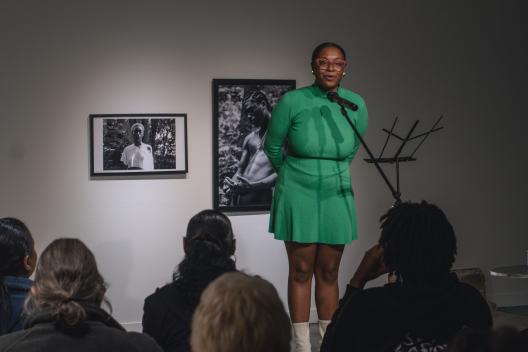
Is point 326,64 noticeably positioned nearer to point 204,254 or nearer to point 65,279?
point 204,254

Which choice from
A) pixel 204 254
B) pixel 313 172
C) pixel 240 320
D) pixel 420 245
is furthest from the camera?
pixel 313 172

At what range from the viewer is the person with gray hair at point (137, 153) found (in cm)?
446

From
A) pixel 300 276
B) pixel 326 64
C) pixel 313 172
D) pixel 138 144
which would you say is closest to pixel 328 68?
pixel 326 64

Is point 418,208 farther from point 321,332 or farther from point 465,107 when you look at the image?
point 465,107

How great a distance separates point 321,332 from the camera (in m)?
3.27

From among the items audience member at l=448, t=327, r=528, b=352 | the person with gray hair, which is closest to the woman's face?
the person with gray hair

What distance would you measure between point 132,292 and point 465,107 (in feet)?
8.84

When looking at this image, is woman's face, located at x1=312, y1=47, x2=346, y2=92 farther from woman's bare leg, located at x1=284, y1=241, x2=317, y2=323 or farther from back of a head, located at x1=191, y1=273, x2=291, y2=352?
back of a head, located at x1=191, y1=273, x2=291, y2=352

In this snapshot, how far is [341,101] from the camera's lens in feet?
10.0

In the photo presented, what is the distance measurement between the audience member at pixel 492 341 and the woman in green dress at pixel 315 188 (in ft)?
7.03

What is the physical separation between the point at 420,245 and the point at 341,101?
51.2 inches

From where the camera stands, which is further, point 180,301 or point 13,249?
point 13,249

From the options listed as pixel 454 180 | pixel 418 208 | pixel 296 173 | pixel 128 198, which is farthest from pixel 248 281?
pixel 454 180

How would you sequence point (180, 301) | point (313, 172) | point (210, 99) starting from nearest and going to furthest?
1. point (180, 301)
2. point (313, 172)
3. point (210, 99)
